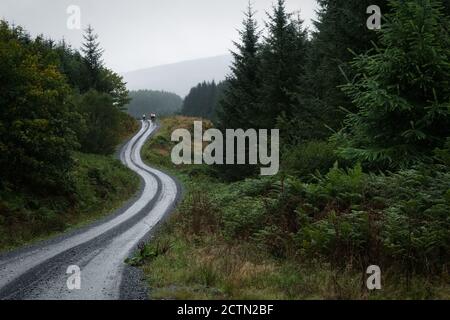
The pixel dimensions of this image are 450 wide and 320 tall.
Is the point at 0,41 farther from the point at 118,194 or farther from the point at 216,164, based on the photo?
the point at 216,164

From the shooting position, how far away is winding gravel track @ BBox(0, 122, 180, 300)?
891cm

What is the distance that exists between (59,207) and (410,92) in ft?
61.4

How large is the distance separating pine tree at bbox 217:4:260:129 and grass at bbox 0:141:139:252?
9773 mm

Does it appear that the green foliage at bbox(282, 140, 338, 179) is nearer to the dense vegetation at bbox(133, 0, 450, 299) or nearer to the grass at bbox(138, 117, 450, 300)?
the dense vegetation at bbox(133, 0, 450, 299)

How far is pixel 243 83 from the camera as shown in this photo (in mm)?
33406

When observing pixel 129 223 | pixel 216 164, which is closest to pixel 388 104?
pixel 129 223

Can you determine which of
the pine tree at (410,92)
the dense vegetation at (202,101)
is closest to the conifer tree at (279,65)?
the pine tree at (410,92)

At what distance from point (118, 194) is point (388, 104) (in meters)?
24.2

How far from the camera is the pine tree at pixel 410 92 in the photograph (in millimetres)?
10969

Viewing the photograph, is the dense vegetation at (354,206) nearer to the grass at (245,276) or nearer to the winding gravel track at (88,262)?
the grass at (245,276)

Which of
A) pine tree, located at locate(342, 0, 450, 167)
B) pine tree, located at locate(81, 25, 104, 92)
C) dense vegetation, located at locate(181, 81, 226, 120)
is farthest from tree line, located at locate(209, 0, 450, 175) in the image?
dense vegetation, located at locate(181, 81, 226, 120)

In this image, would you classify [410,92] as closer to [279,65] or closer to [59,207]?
[279,65]

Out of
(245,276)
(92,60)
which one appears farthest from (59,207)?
(92,60)
